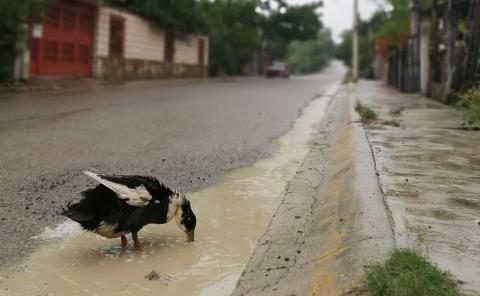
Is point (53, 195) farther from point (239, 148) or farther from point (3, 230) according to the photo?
point (239, 148)

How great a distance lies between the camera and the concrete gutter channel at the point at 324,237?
2.98m

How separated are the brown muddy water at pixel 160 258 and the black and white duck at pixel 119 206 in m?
0.23

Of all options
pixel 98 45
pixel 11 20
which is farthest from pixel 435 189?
pixel 98 45

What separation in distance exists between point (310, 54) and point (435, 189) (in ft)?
349

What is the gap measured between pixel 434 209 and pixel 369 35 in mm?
58574

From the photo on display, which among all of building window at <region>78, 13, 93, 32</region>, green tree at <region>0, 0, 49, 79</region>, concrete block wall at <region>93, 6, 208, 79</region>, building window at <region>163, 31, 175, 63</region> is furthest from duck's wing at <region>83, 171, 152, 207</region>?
building window at <region>163, 31, 175, 63</region>

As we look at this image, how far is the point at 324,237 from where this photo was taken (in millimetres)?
3652

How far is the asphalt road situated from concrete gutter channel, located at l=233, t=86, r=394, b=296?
4.22 ft

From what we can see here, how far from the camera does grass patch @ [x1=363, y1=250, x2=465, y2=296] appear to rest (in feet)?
8.26

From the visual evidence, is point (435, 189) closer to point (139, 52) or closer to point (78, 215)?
point (78, 215)

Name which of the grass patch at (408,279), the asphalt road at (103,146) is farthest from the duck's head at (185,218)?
the grass patch at (408,279)

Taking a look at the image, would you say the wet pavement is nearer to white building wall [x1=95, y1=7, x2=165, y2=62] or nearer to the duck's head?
the duck's head

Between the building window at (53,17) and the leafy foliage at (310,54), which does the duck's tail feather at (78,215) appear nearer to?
the building window at (53,17)

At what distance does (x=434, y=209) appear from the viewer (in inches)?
149
